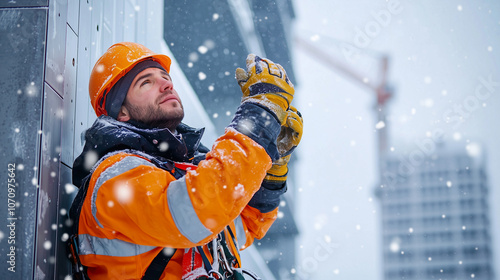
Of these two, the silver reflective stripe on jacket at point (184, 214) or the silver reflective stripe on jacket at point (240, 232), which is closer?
the silver reflective stripe on jacket at point (184, 214)

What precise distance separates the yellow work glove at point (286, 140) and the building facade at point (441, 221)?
232ft

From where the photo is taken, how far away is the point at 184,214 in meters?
1.43

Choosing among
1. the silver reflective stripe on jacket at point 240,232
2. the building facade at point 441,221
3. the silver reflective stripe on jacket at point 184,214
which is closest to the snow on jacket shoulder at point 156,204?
the silver reflective stripe on jacket at point 184,214

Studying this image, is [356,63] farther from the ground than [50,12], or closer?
farther from the ground

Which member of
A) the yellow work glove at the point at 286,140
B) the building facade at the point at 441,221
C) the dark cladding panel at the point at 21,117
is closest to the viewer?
the dark cladding panel at the point at 21,117

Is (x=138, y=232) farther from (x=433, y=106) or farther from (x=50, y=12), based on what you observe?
(x=433, y=106)

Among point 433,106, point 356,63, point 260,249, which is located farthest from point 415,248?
point 260,249

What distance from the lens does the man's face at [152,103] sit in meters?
2.04

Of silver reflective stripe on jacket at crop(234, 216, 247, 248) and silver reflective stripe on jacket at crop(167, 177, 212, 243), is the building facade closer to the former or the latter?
silver reflective stripe on jacket at crop(234, 216, 247, 248)

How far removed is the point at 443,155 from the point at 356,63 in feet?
127

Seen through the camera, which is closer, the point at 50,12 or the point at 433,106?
the point at 50,12

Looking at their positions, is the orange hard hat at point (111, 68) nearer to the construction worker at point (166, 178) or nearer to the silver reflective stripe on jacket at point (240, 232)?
the construction worker at point (166, 178)

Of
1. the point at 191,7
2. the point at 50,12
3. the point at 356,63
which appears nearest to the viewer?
the point at 50,12

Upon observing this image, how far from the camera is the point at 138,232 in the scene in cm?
151
